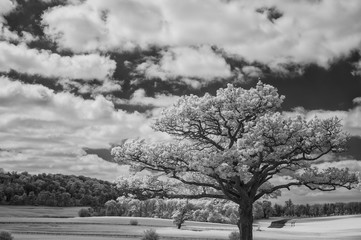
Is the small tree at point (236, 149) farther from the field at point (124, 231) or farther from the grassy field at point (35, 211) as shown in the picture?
the grassy field at point (35, 211)

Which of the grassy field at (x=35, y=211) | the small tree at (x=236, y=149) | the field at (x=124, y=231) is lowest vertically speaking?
the field at (x=124, y=231)

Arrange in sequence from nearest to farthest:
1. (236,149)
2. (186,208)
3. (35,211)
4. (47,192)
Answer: (236,149) < (186,208) < (35,211) < (47,192)

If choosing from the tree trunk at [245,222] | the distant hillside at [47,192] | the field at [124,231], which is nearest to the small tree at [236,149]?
the tree trunk at [245,222]

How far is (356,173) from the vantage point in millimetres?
30312

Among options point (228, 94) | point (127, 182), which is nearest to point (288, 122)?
point (228, 94)

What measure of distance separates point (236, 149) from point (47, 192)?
178 metres

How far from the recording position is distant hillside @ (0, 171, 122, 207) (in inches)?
7106

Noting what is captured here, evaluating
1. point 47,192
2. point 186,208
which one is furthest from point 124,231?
point 47,192

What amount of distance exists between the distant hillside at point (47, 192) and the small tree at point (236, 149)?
476ft

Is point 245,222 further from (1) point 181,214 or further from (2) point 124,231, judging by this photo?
(1) point 181,214

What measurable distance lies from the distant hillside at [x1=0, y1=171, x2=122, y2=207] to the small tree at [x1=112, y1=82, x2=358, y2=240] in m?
145

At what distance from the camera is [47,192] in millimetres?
191500

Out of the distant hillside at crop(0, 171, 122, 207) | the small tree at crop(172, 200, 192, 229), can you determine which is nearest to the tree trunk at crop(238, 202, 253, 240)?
the small tree at crop(172, 200, 192, 229)

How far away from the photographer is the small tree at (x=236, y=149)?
2777 centimetres
